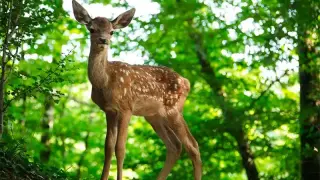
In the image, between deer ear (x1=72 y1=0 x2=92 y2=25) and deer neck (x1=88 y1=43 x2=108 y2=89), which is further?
deer ear (x1=72 y1=0 x2=92 y2=25)

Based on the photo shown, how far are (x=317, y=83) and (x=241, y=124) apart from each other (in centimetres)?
154

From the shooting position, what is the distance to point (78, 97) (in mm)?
19672

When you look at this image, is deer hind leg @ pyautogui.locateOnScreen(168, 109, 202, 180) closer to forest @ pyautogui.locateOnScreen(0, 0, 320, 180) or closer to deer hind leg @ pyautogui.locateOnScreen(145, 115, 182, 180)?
deer hind leg @ pyautogui.locateOnScreen(145, 115, 182, 180)

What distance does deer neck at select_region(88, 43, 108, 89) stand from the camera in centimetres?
591

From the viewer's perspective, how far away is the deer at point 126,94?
19.6 ft

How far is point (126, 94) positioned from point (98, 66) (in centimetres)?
45

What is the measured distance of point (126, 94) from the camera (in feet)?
20.5

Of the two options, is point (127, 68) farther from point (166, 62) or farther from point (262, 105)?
point (262, 105)

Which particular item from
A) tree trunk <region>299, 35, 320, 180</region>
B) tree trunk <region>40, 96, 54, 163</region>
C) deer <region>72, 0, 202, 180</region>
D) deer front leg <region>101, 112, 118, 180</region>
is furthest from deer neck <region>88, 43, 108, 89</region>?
tree trunk <region>40, 96, 54, 163</region>

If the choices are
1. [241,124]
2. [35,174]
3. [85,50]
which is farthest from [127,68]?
[85,50]

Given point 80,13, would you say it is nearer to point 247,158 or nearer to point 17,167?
point 17,167

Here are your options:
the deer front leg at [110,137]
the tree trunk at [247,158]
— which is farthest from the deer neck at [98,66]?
the tree trunk at [247,158]

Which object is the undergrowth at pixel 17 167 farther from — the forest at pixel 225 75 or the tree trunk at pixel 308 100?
the tree trunk at pixel 308 100

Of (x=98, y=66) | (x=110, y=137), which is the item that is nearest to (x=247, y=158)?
(x=110, y=137)
